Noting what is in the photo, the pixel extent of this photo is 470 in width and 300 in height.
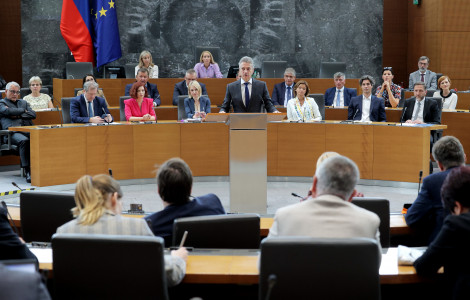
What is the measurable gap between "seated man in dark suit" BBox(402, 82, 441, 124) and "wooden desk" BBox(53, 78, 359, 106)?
8.87 feet

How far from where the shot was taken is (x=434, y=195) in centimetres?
404

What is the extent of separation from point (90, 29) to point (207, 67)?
106 inches

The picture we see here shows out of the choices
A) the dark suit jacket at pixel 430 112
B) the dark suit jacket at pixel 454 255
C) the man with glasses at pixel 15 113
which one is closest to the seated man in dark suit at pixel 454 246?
the dark suit jacket at pixel 454 255

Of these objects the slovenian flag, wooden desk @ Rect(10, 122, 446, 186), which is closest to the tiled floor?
wooden desk @ Rect(10, 122, 446, 186)

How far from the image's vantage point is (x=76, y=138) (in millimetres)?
9062

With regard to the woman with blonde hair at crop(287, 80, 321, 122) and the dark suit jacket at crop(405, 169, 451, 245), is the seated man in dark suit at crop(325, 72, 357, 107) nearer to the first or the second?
the woman with blonde hair at crop(287, 80, 321, 122)

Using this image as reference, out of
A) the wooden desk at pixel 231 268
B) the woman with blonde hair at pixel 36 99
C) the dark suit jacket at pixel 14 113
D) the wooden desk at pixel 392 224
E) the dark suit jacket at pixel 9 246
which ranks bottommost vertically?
the wooden desk at pixel 392 224

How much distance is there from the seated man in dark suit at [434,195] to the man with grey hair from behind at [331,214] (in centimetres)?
107

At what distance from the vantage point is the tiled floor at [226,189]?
849cm

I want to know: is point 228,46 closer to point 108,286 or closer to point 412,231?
point 412,231

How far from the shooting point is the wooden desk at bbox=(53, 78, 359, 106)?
12.2 meters

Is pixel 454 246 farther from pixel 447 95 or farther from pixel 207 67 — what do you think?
→ pixel 207 67

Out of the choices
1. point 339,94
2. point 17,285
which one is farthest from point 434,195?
point 339,94

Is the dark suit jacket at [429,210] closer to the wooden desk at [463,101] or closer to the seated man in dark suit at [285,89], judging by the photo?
the seated man in dark suit at [285,89]
